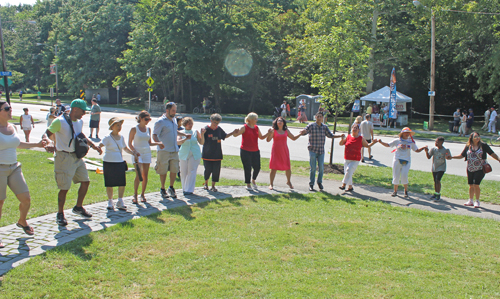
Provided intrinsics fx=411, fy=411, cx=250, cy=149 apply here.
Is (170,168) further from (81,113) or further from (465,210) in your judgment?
(465,210)

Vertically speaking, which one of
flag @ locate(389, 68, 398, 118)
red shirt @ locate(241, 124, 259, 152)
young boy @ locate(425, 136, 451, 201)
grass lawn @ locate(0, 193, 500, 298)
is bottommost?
grass lawn @ locate(0, 193, 500, 298)

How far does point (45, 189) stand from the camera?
28.0 feet

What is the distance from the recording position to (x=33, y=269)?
A: 472 cm

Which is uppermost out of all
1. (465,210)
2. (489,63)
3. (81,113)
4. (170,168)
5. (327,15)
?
(327,15)

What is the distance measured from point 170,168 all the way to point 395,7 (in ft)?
90.5

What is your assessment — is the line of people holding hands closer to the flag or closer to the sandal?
the sandal

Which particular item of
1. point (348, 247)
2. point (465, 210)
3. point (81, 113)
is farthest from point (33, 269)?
point (465, 210)

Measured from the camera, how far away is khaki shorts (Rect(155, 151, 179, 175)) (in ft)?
26.6

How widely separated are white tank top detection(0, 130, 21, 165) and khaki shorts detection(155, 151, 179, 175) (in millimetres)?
2944

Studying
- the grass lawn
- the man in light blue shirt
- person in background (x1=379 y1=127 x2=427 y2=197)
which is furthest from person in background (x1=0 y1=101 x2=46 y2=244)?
person in background (x1=379 y1=127 x2=427 y2=197)

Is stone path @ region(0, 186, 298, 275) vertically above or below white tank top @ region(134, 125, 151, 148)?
below

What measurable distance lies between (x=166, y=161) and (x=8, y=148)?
3157 millimetres

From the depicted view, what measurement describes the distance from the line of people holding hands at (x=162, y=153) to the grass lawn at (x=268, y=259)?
0.98 meters

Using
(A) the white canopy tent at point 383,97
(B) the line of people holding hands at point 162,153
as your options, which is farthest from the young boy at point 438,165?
(A) the white canopy tent at point 383,97
